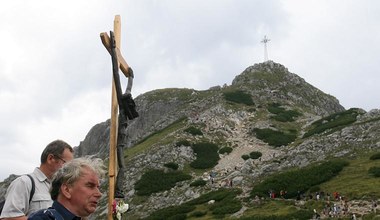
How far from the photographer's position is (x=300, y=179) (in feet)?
113

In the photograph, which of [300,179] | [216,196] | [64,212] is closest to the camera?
[64,212]

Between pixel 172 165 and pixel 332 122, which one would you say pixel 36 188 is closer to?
pixel 172 165

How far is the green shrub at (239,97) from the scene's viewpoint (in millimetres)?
73562

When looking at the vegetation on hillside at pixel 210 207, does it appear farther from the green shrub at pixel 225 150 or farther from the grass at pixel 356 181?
the green shrub at pixel 225 150

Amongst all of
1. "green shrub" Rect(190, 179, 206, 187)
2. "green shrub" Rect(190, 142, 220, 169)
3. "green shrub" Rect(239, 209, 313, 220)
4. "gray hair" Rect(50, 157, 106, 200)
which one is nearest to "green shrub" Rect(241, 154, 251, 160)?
"green shrub" Rect(190, 142, 220, 169)

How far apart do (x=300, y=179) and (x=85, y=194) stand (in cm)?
3196

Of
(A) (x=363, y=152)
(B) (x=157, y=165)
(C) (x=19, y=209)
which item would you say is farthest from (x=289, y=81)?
(C) (x=19, y=209)

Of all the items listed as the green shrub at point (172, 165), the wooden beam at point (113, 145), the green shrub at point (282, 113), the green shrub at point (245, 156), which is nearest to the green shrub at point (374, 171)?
the green shrub at point (245, 156)

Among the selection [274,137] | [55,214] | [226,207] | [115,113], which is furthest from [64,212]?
[274,137]

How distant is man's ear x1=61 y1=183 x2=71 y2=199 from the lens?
13.6 feet

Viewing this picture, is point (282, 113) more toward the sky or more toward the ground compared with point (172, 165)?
more toward the sky

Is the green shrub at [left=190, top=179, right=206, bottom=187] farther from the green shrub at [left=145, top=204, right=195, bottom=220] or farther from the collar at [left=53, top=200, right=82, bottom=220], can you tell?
the collar at [left=53, top=200, right=82, bottom=220]

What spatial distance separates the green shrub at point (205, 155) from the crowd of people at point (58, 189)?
147 ft

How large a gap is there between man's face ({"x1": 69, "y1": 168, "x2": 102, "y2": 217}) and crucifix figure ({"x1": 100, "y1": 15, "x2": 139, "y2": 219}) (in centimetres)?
271
